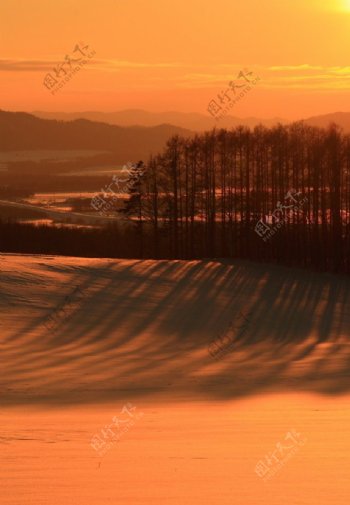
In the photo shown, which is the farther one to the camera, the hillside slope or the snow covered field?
the hillside slope

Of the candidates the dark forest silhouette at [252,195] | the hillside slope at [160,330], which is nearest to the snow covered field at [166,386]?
the hillside slope at [160,330]

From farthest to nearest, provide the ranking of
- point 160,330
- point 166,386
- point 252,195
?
point 252,195, point 160,330, point 166,386

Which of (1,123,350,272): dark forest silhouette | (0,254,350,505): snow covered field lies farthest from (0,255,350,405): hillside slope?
(1,123,350,272): dark forest silhouette

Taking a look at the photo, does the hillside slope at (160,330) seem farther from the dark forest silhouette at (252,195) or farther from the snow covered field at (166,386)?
the dark forest silhouette at (252,195)

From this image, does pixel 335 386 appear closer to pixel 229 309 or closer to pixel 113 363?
pixel 113 363

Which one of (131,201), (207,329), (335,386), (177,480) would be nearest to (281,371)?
(335,386)

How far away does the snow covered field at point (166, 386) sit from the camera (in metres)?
10.2

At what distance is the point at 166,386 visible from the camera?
21.1m

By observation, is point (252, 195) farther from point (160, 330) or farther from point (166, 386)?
point (166, 386)

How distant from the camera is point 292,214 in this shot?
80.5 metres

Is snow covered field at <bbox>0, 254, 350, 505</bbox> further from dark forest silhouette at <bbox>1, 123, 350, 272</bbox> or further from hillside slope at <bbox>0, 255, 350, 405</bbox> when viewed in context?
dark forest silhouette at <bbox>1, 123, 350, 272</bbox>

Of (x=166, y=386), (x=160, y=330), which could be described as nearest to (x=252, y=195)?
(x=160, y=330)

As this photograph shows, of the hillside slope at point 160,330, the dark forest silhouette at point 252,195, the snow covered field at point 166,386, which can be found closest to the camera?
the snow covered field at point 166,386

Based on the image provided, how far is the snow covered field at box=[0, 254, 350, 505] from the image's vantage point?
10.2m
